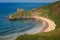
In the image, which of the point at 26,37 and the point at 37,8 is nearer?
the point at 26,37

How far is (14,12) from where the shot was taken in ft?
189

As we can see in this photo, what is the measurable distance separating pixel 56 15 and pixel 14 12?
1419cm

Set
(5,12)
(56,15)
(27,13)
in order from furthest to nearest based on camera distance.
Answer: (5,12)
(27,13)
(56,15)

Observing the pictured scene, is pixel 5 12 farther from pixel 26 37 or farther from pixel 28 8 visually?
pixel 26 37

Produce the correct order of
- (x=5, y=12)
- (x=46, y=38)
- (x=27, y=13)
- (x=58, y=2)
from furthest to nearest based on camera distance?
(x=5, y=12) < (x=27, y=13) < (x=58, y=2) < (x=46, y=38)

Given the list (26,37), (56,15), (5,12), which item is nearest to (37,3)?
(56,15)

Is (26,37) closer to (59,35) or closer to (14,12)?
(59,35)

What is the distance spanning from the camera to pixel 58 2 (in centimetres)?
5091

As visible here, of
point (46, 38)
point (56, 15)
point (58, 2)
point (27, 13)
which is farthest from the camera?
point (27, 13)

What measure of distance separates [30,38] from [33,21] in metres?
25.0

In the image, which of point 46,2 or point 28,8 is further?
point 28,8

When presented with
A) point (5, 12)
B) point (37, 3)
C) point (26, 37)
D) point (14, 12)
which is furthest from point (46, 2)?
point (26, 37)

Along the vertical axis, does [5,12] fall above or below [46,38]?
above

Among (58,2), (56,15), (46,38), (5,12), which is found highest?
(5,12)
